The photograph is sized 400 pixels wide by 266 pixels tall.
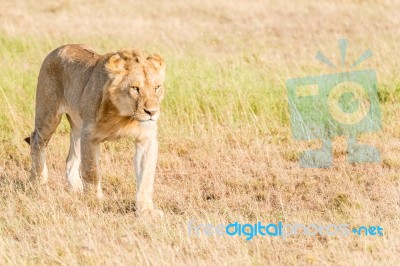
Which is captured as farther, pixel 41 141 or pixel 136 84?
pixel 41 141

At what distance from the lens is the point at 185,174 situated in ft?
22.3

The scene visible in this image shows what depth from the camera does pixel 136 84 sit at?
5.45 metres

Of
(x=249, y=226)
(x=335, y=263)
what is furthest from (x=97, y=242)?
(x=335, y=263)

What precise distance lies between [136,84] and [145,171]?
26.6 inches

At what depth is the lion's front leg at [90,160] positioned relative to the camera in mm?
5801

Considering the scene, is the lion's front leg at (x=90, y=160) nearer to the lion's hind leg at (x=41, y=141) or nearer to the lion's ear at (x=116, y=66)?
the lion's ear at (x=116, y=66)

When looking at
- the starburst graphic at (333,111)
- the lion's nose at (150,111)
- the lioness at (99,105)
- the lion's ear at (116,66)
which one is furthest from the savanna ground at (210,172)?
the lion's ear at (116,66)

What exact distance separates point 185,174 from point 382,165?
1.64m

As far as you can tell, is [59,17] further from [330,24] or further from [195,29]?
[330,24]

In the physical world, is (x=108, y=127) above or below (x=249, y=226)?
above

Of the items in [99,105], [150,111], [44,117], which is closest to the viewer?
[150,111]

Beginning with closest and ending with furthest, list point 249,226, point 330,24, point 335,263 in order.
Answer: point 335,263 < point 249,226 < point 330,24

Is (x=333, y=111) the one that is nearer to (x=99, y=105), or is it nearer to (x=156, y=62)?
(x=156, y=62)

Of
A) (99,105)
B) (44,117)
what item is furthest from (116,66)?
(44,117)
